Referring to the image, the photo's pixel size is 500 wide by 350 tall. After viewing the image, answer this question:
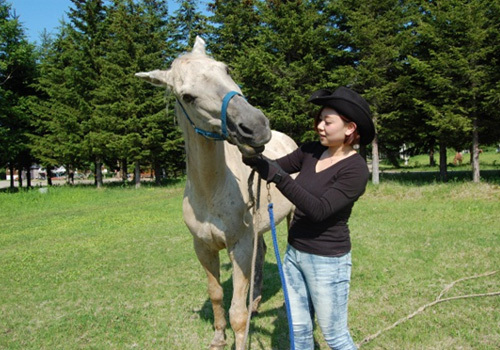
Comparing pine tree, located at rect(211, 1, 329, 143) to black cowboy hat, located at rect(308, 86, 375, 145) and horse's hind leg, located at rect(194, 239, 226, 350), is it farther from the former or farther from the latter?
black cowboy hat, located at rect(308, 86, 375, 145)

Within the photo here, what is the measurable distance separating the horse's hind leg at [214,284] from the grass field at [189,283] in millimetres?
304

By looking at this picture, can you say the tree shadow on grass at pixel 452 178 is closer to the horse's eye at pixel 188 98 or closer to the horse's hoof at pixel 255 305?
the horse's hoof at pixel 255 305

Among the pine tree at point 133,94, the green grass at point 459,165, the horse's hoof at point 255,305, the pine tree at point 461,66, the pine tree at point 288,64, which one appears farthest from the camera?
the green grass at point 459,165

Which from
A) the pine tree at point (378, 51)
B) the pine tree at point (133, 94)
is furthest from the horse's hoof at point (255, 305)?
the pine tree at point (133, 94)

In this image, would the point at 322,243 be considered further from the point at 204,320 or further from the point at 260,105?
the point at 260,105

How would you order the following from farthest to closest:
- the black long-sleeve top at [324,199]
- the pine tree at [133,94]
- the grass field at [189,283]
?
the pine tree at [133,94], the grass field at [189,283], the black long-sleeve top at [324,199]

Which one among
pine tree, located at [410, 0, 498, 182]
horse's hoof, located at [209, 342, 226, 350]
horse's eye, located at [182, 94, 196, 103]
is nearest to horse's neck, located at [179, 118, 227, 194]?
horse's eye, located at [182, 94, 196, 103]

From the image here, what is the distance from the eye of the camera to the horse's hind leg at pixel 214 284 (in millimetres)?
3152

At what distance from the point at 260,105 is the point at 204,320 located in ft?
53.2

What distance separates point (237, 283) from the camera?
2.91m

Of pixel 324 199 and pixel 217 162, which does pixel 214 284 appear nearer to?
pixel 217 162

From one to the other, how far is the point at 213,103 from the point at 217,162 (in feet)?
2.12

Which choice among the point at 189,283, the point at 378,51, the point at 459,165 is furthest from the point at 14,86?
the point at 459,165

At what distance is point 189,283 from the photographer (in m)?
5.36
